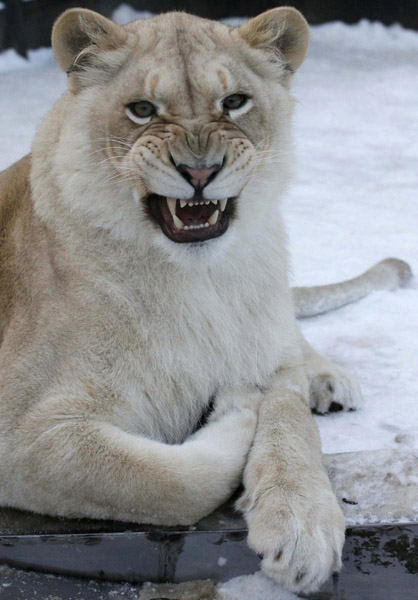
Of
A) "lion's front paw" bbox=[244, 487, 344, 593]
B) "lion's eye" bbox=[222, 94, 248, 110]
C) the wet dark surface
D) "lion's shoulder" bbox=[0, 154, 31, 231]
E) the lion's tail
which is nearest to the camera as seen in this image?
"lion's front paw" bbox=[244, 487, 344, 593]

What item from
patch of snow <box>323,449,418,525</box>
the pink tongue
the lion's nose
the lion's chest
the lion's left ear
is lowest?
patch of snow <box>323,449,418,525</box>

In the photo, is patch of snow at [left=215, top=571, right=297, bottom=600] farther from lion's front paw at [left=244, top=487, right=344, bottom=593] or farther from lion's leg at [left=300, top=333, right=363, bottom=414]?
lion's leg at [left=300, top=333, right=363, bottom=414]

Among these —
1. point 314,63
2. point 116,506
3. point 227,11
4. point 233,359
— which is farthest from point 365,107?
point 116,506

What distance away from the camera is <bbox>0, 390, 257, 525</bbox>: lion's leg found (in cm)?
225

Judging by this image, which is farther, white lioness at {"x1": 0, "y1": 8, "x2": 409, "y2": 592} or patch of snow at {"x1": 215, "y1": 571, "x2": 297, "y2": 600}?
white lioness at {"x1": 0, "y1": 8, "x2": 409, "y2": 592}

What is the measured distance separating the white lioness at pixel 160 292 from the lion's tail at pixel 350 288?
120 cm

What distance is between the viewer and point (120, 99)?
2459 millimetres

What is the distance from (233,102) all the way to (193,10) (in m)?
7.13

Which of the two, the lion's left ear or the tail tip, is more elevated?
the lion's left ear

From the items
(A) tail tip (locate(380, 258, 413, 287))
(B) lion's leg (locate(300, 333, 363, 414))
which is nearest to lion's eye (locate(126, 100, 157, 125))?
(B) lion's leg (locate(300, 333, 363, 414))

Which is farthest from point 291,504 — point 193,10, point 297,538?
point 193,10

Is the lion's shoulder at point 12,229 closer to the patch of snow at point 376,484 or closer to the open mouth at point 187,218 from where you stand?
the open mouth at point 187,218

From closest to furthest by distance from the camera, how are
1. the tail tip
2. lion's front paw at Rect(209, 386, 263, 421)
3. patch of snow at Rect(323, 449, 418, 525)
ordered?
1. patch of snow at Rect(323, 449, 418, 525)
2. lion's front paw at Rect(209, 386, 263, 421)
3. the tail tip

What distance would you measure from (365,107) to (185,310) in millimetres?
5822
